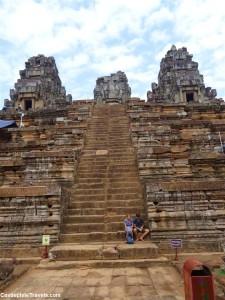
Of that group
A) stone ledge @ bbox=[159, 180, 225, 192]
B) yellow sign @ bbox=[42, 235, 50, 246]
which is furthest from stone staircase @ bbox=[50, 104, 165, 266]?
stone ledge @ bbox=[159, 180, 225, 192]

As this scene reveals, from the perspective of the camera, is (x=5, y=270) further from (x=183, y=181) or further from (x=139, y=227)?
(x=183, y=181)

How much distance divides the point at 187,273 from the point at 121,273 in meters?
2.09

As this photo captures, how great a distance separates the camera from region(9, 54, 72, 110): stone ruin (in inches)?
1129

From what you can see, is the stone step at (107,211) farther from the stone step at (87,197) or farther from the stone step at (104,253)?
the stone step at (104,253)

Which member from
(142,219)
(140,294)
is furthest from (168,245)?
(140,294)

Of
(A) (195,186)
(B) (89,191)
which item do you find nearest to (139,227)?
(A) (195,186)

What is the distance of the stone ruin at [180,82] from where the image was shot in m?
28.6

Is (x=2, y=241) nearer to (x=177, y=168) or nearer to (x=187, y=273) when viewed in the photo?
(x=187, y=273)

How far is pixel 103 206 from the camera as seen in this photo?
25.1 feet

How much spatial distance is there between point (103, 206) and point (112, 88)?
34328 millimetres

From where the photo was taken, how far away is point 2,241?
250 inches

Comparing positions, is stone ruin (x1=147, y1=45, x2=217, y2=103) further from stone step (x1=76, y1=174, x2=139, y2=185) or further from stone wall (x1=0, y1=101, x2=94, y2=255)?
stone step (x1=76, y1=174, x2=139, y2=185)

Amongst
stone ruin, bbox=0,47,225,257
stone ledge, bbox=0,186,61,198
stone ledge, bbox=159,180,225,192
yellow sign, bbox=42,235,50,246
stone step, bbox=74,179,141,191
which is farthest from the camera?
stone step, bbox=74,179,141,191

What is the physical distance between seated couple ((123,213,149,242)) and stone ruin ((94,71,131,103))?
32.0m
